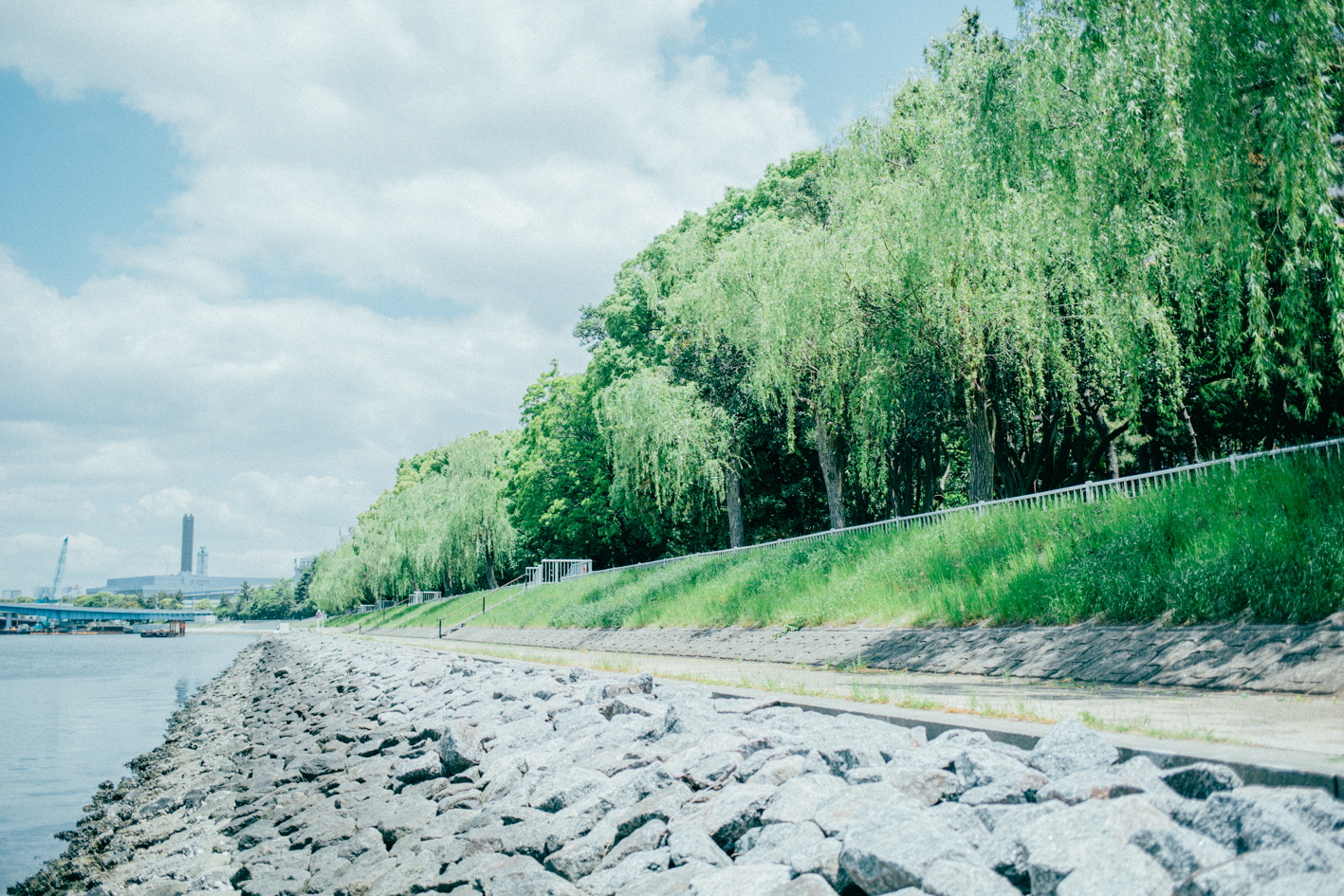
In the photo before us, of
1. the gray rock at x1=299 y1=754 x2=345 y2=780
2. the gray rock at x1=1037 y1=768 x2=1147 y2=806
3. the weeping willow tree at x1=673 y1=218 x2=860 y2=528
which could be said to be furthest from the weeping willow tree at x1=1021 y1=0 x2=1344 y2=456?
the gray rock at x1=299 y1=754 x2=345 y2=780

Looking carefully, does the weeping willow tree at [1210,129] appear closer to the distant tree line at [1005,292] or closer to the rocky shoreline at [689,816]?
the distant tree line at [1005,292]

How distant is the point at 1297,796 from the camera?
9.16ft

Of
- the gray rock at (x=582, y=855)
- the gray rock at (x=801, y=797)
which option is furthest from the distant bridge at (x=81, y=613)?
the gray rock at (x=801, y=797)

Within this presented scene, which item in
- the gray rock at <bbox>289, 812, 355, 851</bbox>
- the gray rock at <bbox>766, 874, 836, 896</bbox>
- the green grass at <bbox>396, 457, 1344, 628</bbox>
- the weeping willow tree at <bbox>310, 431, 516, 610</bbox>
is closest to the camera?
the gray rock at <bbox>766, 874, 836, 896</bbox>

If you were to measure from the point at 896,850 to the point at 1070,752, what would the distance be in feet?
3.56

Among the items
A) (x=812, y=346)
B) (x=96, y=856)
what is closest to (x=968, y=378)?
(x=812, y=346)

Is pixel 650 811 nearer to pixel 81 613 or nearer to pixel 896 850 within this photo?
pixel 896 850

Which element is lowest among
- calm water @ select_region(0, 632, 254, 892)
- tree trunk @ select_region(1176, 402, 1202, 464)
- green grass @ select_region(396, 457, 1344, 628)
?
calm water @ select_region(0, 632, 254, 892)

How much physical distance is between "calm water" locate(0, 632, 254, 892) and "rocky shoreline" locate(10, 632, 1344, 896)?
777mm

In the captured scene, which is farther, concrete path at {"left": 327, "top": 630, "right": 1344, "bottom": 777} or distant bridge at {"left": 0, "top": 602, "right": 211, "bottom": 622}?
distant bridge at {"left": 0, "top": 602, "right": 211, "bottom": 622}

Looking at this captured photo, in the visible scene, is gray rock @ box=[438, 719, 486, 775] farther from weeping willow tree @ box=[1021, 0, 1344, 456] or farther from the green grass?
weeping willow tree @ box=[1021, 0, 1344, 456]

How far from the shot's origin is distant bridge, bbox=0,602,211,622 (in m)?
121

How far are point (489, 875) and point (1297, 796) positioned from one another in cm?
371

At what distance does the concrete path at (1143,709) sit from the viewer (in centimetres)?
385
